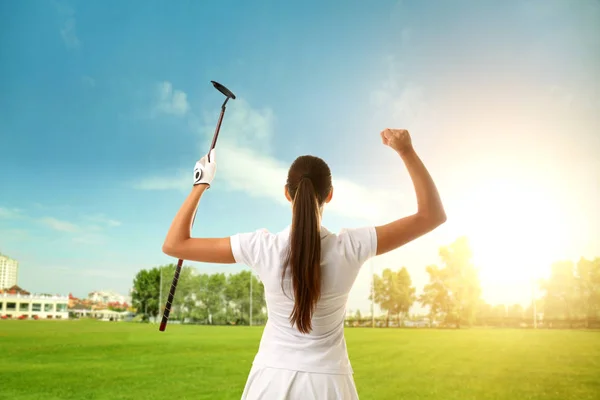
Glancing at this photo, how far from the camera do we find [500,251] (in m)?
22.8

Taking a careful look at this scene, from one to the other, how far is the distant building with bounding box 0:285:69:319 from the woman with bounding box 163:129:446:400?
148 feet

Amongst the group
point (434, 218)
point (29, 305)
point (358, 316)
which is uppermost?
point (434, 218)

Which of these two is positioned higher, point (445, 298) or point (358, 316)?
point (445, 298)

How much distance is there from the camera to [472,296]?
24875 millimetres

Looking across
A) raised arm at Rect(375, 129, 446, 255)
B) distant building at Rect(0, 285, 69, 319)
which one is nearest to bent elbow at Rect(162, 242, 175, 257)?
raised arm at Rect(375, 129, 446, 255)

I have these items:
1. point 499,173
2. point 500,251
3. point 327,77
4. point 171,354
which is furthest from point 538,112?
point 171,354

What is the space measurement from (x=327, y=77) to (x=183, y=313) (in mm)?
15567

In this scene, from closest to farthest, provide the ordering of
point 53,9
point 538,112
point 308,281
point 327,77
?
point 308,281
point 538,112
point 327,77
point 53,9

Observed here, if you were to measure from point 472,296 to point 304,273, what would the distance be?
83.4 ft

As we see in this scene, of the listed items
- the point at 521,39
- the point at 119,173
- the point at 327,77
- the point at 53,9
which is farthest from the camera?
the point at 119,173

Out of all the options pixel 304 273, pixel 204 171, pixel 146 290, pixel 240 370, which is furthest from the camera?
pixel 146 290

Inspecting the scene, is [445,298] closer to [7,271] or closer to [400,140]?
[400,140]

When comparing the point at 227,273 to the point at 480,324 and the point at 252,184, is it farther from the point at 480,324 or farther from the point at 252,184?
the point at 480,324

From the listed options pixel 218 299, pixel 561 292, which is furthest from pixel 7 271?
pixel 561 292
